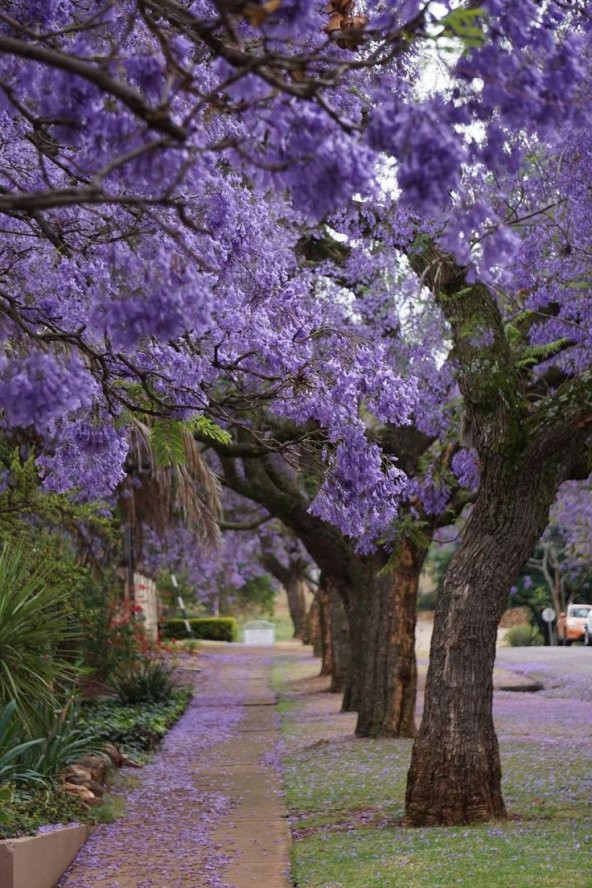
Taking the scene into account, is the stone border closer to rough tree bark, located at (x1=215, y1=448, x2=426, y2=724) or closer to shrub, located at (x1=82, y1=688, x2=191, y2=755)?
shrub, located at (x1=82, y1=688, x2=191, y2=755)

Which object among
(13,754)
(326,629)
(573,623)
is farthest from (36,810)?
(573,623)

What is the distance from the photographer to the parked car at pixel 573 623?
41094mm

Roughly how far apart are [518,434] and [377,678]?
21.6 feet

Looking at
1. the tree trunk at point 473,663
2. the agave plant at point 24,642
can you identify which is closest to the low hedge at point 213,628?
the agave plant at point 24,642

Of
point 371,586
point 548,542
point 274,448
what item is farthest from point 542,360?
point 548,542

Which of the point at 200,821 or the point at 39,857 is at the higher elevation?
the point at 39,857

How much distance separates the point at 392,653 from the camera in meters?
15.1

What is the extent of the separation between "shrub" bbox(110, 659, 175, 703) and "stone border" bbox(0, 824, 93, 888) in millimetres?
8658

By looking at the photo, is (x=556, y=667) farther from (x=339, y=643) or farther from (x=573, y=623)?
(x=573, y=623)

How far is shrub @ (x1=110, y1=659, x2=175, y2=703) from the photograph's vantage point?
18.0m

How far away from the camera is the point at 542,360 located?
41.6 feet

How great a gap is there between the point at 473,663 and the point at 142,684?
A: 9718 mm

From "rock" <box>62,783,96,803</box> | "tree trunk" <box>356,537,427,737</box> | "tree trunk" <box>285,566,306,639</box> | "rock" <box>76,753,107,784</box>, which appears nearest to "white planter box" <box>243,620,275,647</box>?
"tree trunk" <box>285,566,306,639</box>

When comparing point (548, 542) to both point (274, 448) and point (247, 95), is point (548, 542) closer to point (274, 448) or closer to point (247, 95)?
point (274, 448)
